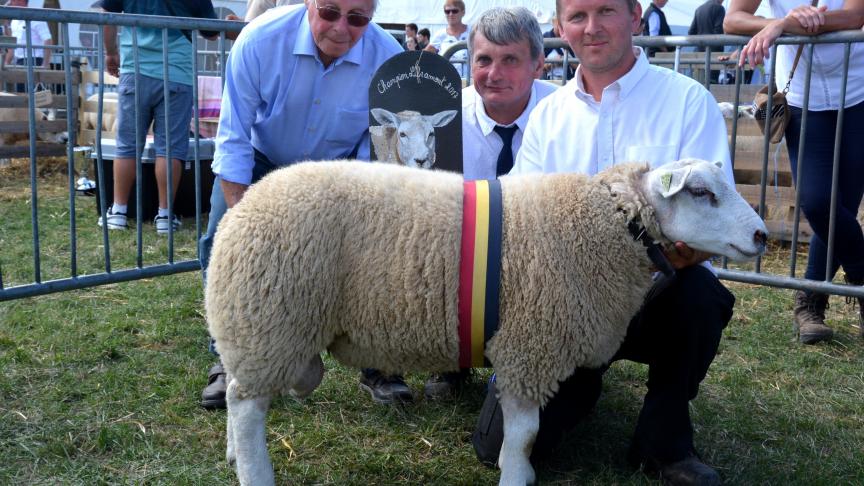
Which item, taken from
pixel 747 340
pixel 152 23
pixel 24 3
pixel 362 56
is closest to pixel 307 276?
pixel 362 56

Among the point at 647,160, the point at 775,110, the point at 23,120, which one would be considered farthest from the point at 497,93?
the point at 23,120

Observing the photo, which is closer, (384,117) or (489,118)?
(384,117)

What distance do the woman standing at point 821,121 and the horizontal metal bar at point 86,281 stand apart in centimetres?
309

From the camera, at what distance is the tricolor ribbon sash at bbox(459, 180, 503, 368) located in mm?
2438

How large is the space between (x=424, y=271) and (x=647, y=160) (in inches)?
34.7

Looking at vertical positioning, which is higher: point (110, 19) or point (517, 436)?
point (110, 19)

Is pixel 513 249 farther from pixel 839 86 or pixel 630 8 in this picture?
pixel 839 86

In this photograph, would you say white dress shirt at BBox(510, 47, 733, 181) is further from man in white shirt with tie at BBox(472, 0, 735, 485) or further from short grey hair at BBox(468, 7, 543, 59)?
short grey hair at BBox(468, 7, 543, 59)

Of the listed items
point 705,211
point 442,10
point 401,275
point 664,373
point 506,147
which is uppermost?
point 442,10

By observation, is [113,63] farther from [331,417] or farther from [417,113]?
[331,417]

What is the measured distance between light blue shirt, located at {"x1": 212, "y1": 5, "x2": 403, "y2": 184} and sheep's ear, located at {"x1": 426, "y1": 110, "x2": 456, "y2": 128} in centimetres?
31

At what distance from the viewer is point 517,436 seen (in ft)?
8.21

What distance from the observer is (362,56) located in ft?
11.2

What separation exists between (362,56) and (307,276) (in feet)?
4.38
